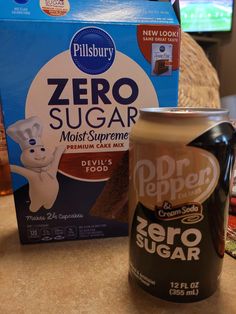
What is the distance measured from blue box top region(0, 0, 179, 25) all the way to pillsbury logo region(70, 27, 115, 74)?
0.07 feet

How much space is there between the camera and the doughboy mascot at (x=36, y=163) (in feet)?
1.51

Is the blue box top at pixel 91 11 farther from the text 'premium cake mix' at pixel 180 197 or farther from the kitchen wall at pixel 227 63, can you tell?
the kitchen wall at pixel 227 63

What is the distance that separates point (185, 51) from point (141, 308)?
2.97 feet

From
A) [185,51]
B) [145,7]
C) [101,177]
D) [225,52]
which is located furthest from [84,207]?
[225,52]

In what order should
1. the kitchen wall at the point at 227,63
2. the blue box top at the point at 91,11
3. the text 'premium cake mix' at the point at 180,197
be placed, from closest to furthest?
1. the text 'premium cake mix' at the point at 180,197
2. the blue box top at the point at 91,11
3. the kitchen wall at the point at 227,63

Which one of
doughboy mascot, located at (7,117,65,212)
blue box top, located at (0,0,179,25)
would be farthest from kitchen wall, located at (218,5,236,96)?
doughboy mascot, located at (7,117,65,212)

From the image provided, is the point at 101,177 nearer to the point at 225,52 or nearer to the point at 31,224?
the point at 31,224

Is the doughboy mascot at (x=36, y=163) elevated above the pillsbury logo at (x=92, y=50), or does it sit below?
below

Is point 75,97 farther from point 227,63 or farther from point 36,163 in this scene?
point 227,63

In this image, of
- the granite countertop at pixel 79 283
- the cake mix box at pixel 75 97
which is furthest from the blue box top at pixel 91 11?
the granite countertop at pixel 79 283

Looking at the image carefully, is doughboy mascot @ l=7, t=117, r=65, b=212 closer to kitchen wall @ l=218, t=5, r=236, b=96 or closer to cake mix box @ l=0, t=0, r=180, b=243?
cake mix box @ l=0, t=0, r=180, b=243

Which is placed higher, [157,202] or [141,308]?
[157,202]

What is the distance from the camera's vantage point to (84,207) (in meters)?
0.51

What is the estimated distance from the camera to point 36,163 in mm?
477
